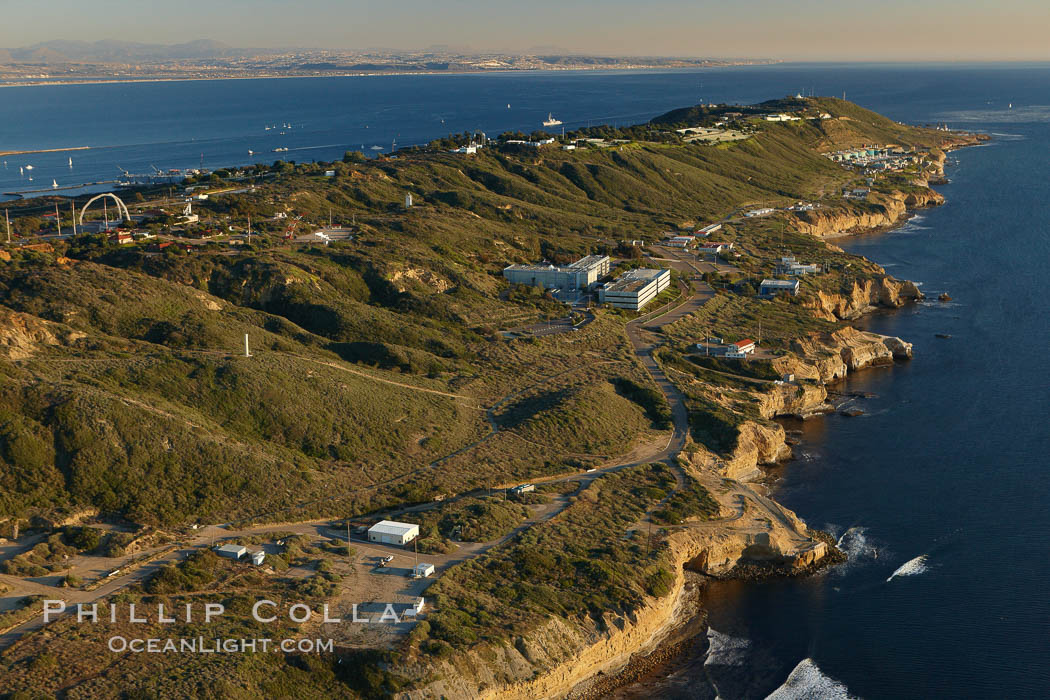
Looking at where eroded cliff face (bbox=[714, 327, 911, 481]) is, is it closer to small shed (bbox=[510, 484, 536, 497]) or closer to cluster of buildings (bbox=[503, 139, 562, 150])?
small shed (bbox=[510, 484, 536, 497])

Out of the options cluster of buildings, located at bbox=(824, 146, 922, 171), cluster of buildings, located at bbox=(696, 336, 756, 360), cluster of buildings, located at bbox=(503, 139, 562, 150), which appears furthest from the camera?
cluster of buildings, located at bbox=(824, 146, 922, 171)

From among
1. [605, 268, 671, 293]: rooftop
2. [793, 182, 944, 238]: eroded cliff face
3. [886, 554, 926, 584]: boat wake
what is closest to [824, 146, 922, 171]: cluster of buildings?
[793, 182, 944, 238]: eroded cliff face

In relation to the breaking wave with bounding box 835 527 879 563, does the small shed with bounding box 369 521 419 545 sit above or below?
above

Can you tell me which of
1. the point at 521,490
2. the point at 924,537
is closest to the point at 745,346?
the point at 924,537

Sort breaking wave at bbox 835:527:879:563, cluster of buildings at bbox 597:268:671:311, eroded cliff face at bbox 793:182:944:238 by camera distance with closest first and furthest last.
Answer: breaking wave at bbox 835:527:879:563 → cluster of buildings at bbox 597:268:671:311 → eroded cliff face at bbox 793:182:944:238

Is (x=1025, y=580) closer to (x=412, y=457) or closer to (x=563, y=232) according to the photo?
(x=412, y=457)

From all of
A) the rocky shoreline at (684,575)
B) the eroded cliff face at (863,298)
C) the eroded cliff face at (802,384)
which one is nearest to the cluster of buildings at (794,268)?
the eroded cliff face at (863,298)

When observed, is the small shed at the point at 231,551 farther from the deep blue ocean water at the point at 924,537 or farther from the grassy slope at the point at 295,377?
the deep blue ocean water at the point at 924,537
